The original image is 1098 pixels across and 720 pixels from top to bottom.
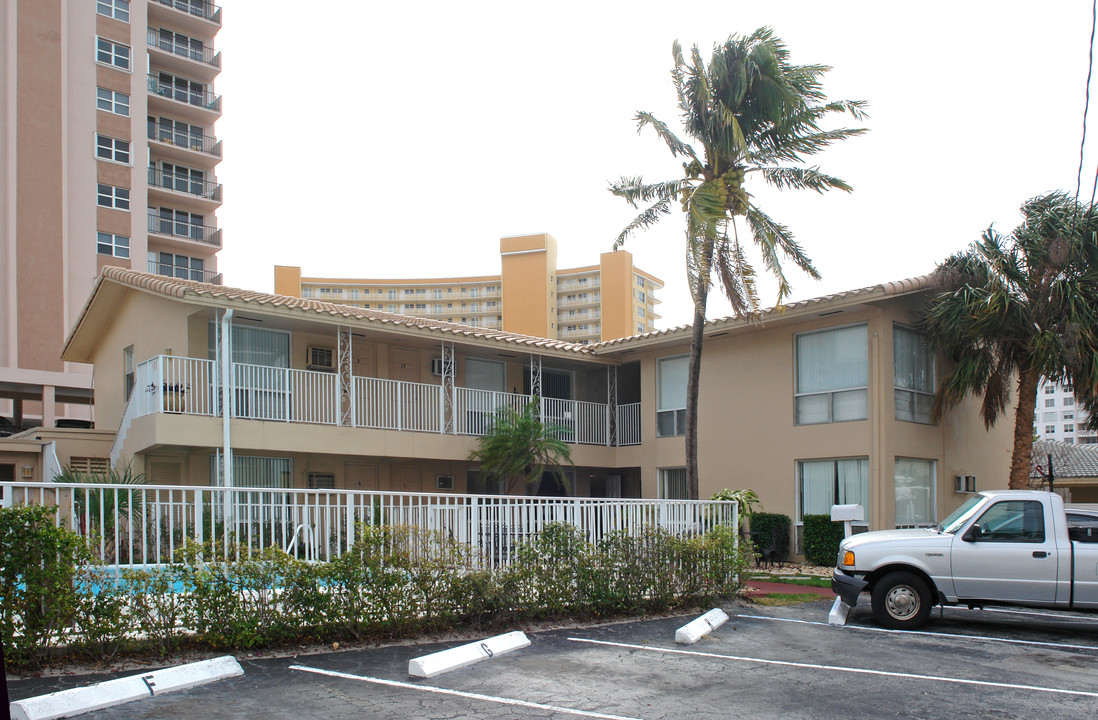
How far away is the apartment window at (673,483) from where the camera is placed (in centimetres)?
2166

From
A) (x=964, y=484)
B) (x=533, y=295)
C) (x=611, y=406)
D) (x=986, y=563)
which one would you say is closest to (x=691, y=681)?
(x=986, y=563)

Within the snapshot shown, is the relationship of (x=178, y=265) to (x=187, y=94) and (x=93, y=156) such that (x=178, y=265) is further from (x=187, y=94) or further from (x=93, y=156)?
(x=187, y=94)

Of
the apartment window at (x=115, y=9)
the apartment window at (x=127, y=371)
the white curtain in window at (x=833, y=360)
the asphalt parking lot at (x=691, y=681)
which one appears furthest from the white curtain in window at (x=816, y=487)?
the apartment window at (x=115, y=9)

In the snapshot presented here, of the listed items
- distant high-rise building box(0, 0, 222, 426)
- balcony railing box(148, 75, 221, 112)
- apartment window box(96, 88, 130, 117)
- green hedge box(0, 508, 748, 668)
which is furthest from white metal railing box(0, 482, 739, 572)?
balcony railing box(148, 75, 221, 112)

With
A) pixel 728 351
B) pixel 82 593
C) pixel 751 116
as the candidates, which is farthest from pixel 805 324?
pixel 82 593

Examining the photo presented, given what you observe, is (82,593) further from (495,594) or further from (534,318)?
(534,318)

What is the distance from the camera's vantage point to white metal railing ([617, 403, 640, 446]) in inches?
896

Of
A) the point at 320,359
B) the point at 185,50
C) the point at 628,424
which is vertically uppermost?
the point at 185,50

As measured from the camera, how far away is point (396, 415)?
18828mm

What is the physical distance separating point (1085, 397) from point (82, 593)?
16912 millimetres

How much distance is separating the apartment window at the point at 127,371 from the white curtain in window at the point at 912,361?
16394mm

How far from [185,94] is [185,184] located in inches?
197

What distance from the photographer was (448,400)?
20203 millimetres

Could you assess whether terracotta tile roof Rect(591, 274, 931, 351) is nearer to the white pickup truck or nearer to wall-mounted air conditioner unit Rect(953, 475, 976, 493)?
wall-mounted air conditioner unit Rect(953, 475, 976, 493)
